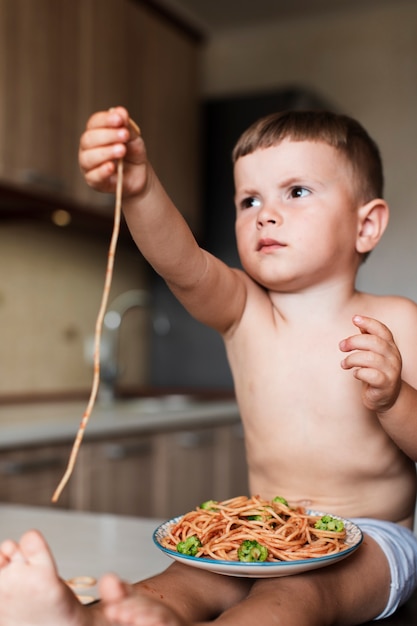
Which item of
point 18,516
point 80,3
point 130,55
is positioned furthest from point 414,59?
point 18,516

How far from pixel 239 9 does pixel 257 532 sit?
10.2 feet

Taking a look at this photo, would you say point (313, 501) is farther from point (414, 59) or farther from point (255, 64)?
point (255, 64)

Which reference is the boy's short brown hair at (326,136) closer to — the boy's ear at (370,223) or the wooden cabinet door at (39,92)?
the boy's ear at (370,223)

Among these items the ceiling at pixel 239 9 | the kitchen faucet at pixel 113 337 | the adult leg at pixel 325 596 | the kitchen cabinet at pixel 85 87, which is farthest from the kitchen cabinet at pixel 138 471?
the ceiling at pixel 239 9

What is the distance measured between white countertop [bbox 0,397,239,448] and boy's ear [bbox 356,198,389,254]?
116cm

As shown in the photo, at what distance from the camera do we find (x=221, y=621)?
593 millimetres

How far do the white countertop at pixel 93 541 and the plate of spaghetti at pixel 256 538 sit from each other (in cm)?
16

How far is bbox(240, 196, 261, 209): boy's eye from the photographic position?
2.91 ft

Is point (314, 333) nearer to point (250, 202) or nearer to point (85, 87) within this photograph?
point (250, 202)

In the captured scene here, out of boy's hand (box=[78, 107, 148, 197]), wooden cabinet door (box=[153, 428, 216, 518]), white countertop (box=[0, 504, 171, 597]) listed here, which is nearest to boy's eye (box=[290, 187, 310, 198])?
boy's hand (box=[78, 107, 148, 197])

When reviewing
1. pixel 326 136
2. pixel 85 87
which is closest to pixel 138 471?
pixel 85 87

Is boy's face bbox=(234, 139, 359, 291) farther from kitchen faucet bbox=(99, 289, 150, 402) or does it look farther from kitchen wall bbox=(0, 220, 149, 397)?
kitchen faucet bbox=(99, 289, 150, 402)

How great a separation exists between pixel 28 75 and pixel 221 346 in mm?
1393

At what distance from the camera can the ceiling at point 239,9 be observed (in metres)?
3.34
